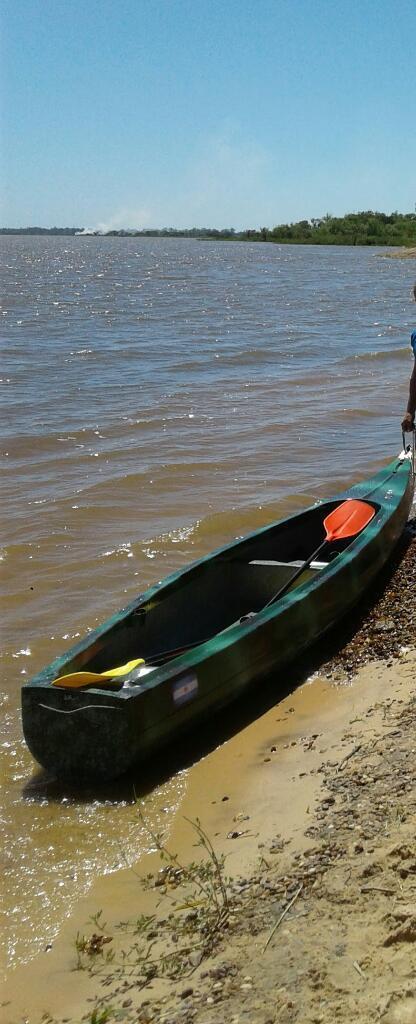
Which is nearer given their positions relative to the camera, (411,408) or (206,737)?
(206,737)

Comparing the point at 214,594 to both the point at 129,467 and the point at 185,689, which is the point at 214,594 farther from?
the point at 129,467

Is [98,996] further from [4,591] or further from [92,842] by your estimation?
[4,591]

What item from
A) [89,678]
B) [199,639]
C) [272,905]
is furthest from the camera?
[199,639]

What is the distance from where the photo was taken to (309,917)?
119 inches

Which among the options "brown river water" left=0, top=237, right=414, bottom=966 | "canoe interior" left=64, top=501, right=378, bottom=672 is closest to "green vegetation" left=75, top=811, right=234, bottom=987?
"brown river water" left=0, top=237, right=414, bottom=966

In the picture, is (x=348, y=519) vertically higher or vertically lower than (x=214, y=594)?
higher

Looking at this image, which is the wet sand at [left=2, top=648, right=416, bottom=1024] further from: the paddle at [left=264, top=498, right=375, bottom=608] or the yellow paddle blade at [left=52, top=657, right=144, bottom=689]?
the paddle at [left=264, top=498, right=375, bottom=608]

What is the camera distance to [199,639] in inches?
239

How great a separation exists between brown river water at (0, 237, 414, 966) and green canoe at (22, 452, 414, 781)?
11.1 inches

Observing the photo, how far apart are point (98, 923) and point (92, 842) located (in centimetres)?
64

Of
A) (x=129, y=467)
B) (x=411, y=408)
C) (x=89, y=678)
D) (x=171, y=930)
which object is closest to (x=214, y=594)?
(x=89, y=678)

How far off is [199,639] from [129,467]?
17.1 ft

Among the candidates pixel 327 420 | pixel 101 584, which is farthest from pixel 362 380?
pixel 101 584

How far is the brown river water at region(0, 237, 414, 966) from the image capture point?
14.6 ft
